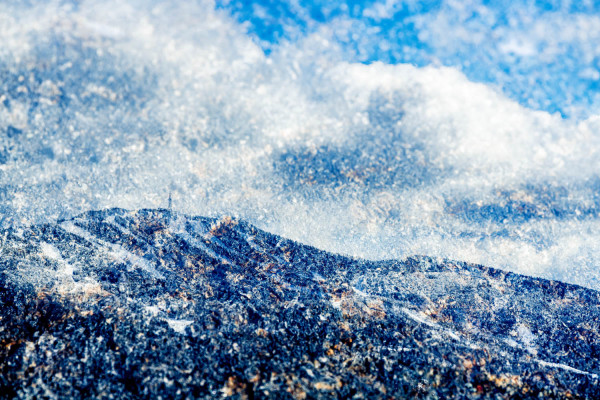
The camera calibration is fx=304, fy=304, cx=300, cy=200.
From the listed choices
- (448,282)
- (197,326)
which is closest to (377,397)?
(197,326)

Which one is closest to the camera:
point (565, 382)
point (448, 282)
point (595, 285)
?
point (565, 382)

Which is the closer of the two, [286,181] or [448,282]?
[286,181]

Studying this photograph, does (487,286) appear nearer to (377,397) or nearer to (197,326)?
(377,397)

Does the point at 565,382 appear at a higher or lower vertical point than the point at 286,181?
lower

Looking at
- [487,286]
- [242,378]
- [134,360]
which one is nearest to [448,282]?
[487,286]

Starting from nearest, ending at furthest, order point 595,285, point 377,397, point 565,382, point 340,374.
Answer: point 377,397 < point 340,374 < point 565,382 < point 595,285

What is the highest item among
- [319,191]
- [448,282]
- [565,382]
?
[319,191]
